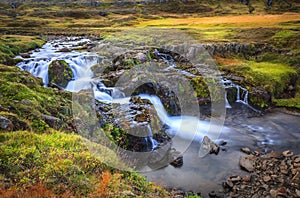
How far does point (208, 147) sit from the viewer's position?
49.8 feet

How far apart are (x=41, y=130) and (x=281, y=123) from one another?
17288 mm

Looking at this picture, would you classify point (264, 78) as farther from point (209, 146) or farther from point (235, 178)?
point (235, 178)

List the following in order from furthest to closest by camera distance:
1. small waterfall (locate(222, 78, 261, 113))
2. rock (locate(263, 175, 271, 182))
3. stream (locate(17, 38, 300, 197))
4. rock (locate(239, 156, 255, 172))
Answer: small waterfall (locate(222, 78, 261, 113)) → rock (locate(239, 156, 255, 172)) → stream (locate(17, 38, 300, 197)) → rock (locate(263, 175, 271, 182))

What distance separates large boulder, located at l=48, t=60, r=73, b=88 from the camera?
2181 cm

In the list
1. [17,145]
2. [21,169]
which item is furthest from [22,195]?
[17,145]

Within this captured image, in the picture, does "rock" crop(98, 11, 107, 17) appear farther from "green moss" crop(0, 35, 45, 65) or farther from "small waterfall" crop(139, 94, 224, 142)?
"small waterfall" crop(139, 94, 224, 142)

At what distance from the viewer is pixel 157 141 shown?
14.7m

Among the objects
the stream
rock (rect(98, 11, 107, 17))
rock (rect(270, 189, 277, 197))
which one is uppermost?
rock (rect(98, 11, 107, 17))

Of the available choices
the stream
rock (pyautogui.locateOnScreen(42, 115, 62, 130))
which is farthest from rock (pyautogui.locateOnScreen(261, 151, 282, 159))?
rock (pyautogui.locateOnScreen(42, 115, 62, 130))

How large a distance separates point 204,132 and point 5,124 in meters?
12.7

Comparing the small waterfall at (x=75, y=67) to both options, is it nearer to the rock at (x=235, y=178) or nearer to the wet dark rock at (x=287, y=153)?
the rock at (x=235, y=178)

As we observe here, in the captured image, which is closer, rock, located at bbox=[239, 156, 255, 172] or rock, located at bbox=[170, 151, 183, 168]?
rock, located at bbox=[239, 156, 255, 172]

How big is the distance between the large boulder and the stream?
522mm

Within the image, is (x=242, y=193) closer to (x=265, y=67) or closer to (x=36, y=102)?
(x=36, y=102)
